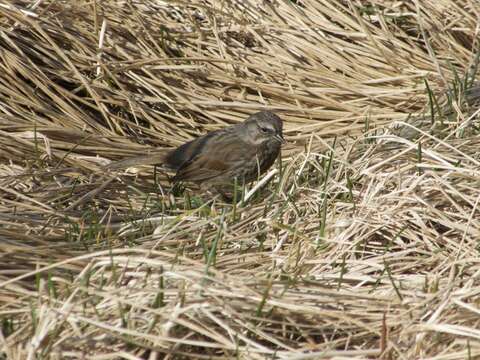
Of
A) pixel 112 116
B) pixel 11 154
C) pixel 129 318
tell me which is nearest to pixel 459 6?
pixel 112 116

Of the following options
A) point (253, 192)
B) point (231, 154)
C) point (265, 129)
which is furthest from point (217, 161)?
point (253, 192)

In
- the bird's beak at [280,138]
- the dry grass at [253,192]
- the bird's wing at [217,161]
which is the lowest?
the bird's wing at [217,161]

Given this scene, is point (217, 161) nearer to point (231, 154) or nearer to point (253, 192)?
point (231, 154)

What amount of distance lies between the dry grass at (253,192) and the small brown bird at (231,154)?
19 centimetres

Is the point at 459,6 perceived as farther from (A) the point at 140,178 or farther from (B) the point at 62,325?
(B) the point at 62,325

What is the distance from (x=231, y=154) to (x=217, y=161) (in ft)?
0.33

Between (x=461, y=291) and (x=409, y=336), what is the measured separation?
0.31m

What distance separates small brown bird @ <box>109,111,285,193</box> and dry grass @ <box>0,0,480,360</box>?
19cm

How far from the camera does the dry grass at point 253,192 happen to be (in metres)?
4.06

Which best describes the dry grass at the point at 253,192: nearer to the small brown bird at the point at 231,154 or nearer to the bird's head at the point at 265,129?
the small brown bird at the point at 231,154

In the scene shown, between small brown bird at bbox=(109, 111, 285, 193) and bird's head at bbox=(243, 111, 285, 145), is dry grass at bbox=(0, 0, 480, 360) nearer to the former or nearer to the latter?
small brown bird at bbox=(109, 111, 285, 193)

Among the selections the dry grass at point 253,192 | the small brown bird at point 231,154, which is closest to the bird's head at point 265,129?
the small brown bird at point 231,154

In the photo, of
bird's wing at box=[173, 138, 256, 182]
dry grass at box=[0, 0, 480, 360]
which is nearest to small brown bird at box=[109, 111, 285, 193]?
bird's wing at box=[173, 138, 256, 182]

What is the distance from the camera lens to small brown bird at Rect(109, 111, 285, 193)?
264 inches
